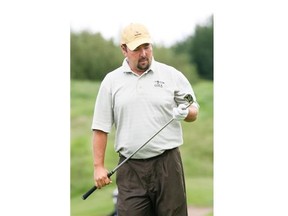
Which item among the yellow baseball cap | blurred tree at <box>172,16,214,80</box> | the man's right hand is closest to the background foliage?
blurred tree at <box>172,16,214,80</box>

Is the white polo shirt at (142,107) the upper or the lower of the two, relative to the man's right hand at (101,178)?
upper

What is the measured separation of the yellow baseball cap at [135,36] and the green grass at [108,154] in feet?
3.27

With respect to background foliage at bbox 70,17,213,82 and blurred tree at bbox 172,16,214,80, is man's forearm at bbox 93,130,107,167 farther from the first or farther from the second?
blurred tree at bbox 172,16,214,80

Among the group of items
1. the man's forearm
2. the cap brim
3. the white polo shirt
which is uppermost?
the cap brim

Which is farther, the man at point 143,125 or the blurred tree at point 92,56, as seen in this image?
the blurred tree at point 92,56

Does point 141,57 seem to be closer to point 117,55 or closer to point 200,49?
point 117,55

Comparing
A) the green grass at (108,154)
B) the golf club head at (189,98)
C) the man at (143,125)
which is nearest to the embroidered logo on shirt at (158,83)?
the man at (143,125)

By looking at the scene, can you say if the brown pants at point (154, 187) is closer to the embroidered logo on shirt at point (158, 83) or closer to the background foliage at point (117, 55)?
the embroidered logo on shirt at point (158, 83)

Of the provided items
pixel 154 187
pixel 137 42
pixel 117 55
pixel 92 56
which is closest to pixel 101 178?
pixel 154 187

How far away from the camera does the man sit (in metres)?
3.73

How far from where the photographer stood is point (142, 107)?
3.73 m

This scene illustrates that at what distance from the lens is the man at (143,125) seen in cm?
373

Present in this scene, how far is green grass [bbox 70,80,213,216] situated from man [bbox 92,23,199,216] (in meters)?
0.83
